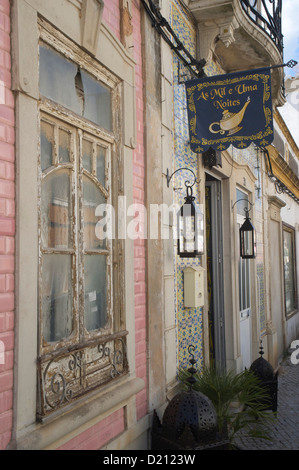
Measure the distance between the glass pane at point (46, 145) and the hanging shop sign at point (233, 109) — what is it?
228 centimetres

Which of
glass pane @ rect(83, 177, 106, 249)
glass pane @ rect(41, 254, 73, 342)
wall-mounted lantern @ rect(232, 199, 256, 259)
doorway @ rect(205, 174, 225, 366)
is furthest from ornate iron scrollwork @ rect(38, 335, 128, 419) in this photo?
wall-mounted lantern @ rect(232, 199, 256, 259)

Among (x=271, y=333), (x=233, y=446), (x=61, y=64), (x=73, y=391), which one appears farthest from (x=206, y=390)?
(x=271, y=333)

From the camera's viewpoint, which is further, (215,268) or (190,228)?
(215,268)

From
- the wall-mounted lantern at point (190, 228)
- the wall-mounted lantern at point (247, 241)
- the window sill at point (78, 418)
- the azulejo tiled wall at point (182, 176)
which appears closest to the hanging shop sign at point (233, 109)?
the azulejo tiled wall at point (182, 176)

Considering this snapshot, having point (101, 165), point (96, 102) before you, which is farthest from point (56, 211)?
point (96, 102)

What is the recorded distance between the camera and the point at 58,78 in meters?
2.96

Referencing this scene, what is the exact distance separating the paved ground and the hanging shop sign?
312 centimetres

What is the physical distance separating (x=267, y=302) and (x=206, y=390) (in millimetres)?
4710

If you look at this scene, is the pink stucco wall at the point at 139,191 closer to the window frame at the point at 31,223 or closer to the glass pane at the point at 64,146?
the window frame at the point at 31,223

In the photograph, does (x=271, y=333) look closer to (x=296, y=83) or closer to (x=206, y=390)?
(x=206, y=390)

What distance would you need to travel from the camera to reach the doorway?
6.64 metres

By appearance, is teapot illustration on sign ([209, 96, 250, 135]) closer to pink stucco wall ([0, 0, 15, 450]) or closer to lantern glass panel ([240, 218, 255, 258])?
lantern glass panel ([240, 218, 255, 258])

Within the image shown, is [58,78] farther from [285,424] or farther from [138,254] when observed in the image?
[285,424]

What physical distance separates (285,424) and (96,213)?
4.08 metres
